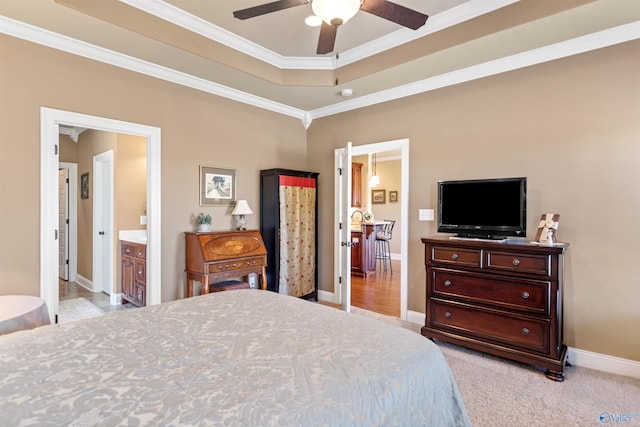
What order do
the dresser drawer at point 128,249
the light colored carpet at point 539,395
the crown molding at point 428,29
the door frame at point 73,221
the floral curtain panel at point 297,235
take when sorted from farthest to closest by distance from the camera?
1. the door frame at point 73,221
2. the floral curtain panel at point 297,235
3. the dresser drawer at point 128,249
4. the crown molding at point 428,29
5. the light colored carpet at point 539,395

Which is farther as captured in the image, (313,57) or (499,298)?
(313,57)

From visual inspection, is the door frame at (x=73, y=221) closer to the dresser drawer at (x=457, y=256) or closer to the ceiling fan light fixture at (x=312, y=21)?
the ceiling fan light fixture at (x=312, y=21)

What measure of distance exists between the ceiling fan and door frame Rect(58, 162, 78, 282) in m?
5.23

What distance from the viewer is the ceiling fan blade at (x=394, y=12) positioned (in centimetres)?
191

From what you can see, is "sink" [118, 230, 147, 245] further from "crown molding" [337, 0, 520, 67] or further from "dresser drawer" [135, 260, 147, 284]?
"crown molding" [337, 0, 520, 67]

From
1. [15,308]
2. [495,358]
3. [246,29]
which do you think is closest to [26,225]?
[15,308]

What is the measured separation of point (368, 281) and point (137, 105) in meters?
4.40

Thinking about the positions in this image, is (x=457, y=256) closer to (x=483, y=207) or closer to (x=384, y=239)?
(x=483, y=207)

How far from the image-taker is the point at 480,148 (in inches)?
129

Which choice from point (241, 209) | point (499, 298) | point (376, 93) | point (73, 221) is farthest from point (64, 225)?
point (499, 298)

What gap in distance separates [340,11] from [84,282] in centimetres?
582

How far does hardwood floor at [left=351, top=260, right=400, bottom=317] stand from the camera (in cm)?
428

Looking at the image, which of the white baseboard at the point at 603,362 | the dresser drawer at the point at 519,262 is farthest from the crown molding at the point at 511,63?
the white baseboard at the point at 603,362

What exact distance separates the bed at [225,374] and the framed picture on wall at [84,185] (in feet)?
15.5
